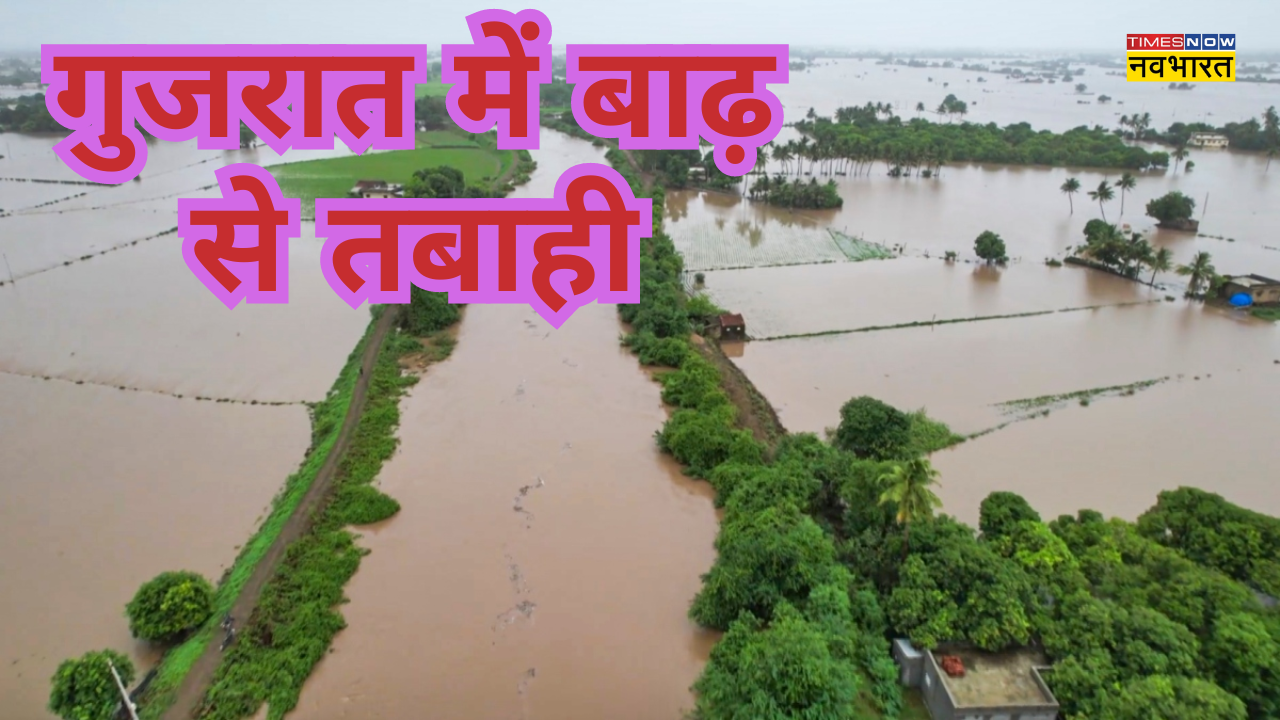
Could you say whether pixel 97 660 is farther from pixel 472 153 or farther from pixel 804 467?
pixel 472 153

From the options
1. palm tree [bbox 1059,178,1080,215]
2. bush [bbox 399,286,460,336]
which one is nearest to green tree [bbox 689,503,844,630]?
bush [bbox 399,286,460,336]

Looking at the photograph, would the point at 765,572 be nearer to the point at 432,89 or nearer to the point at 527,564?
the point at 527,564

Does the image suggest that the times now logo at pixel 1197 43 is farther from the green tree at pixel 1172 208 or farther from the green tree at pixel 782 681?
the green tree at pixel 782 681

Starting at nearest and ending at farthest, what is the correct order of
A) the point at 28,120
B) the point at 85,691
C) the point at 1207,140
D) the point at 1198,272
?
1. the point at 85,691
2. the point at 1198,272
3. the point at 1207,140
4. the point at 28,120

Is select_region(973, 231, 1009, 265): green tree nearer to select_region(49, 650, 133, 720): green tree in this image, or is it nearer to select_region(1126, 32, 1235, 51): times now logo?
select_region(1126, 32, 1235, 51): times now logo

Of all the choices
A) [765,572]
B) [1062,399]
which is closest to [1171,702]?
[765,572]
